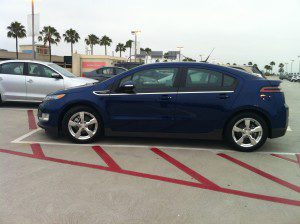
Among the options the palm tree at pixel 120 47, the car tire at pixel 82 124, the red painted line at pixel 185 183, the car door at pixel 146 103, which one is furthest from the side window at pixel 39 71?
the palm tree at pixel 120 47

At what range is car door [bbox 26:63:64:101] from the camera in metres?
10.3

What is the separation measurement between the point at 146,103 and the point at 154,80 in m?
0.45

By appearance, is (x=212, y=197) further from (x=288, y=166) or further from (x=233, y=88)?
(x=233, y=88)

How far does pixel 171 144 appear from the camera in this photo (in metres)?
6.36

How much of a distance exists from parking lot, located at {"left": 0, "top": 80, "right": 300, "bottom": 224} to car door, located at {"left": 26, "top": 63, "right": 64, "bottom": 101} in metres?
3.81

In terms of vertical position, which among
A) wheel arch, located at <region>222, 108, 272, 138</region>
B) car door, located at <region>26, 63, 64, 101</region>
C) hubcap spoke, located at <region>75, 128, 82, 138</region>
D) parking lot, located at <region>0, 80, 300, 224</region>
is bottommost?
parking lot, located at <region>0, 80, 300, 224</region>

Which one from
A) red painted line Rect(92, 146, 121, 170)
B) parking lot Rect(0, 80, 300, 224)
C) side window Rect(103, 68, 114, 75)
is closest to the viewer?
parking lot Rect(0, 80, 300, 224)

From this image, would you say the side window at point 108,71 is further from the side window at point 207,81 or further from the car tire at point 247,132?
the car tire at point 247,132

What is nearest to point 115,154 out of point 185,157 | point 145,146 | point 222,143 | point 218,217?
point 145,146

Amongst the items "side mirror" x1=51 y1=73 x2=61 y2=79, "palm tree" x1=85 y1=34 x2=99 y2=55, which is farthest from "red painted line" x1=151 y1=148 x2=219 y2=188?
"palm tree" x1=85 y1=34 x2=99 y2=55

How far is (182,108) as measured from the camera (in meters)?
5.91

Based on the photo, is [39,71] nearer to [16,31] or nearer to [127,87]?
[127,87]

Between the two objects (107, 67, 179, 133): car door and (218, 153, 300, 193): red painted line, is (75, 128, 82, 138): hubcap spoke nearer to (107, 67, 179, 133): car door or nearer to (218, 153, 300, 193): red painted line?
(107, 67, 179, 133): car door

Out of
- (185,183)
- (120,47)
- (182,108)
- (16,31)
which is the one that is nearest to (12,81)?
(182,108)
